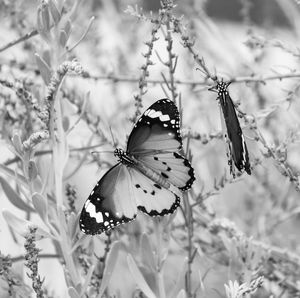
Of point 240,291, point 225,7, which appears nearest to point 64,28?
point 240,291

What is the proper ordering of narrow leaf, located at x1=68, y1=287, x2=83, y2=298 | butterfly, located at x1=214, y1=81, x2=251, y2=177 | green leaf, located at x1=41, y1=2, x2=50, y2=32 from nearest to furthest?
1. narrow leaf, located at x1=68, y1=287, x2=83, y2=298
2. butterfly, located at x1=214, y1=81, x2=251, y2=177
3. green leaf, located at x1=41, y1=2, x2=50, y2=32

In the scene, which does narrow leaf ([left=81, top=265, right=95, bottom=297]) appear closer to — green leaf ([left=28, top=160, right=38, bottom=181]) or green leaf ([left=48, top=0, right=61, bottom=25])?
green leaf ([left=28, top=160, right=38, bottom=181])

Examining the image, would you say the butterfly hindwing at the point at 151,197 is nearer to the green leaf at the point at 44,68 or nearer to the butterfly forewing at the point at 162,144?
the butterfly forewing at the point at 162,144

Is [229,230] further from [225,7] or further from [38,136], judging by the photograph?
[225,7]

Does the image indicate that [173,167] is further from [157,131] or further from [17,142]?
[17,142]

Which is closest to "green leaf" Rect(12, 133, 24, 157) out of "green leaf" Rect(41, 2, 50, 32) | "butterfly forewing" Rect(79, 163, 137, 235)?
"butterfly forewing" Rect(79, 163, 137, 235)
